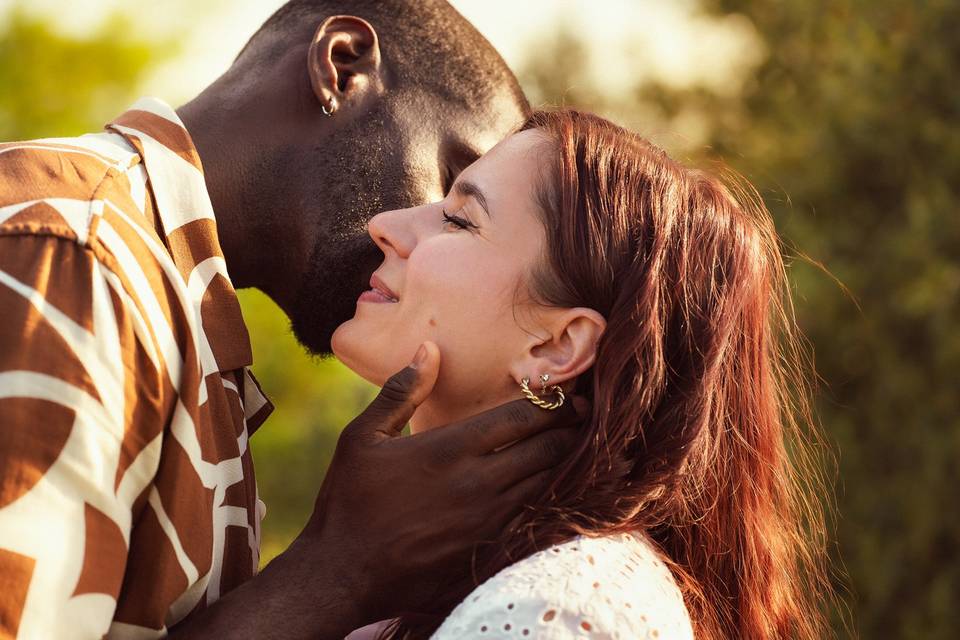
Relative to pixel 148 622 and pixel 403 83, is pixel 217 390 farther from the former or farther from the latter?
pixel 403 83

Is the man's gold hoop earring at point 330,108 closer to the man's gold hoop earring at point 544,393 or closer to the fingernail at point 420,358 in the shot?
the fingernail at point 420,358

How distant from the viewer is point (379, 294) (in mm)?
2855

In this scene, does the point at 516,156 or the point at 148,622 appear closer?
the point at 148,622

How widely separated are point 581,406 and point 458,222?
53cm

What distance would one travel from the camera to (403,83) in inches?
135

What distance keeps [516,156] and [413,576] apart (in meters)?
1.00

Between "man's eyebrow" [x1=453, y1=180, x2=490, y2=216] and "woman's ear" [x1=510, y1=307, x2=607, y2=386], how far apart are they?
1.02 ft

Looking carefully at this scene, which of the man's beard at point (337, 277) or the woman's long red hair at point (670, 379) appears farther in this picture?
the man's beard at point (337, 277)

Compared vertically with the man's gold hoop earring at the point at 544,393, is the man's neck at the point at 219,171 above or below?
above

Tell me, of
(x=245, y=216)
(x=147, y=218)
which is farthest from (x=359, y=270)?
(x=147, y=218)

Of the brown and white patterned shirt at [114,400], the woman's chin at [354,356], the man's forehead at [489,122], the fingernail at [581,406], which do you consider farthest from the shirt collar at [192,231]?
the man's forehead at [489,122]

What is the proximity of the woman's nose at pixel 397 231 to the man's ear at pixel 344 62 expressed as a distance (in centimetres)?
49

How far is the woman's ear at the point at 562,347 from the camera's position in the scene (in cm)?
257

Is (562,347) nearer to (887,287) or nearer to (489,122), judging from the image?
(489,122)
